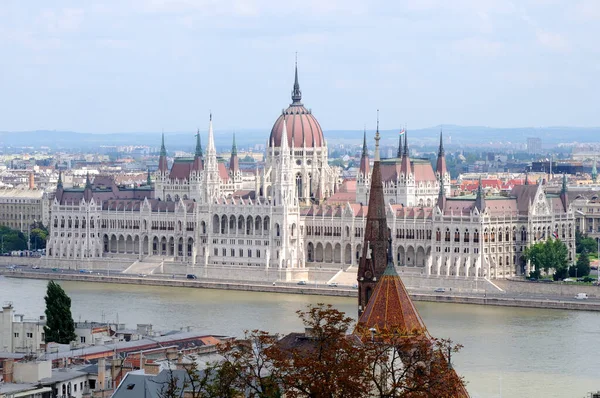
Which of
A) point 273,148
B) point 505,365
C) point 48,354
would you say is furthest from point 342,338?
point 273,148

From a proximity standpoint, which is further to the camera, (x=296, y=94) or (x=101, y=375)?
(x=296, y=94)

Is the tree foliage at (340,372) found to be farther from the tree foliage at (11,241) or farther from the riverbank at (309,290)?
the tree foliage at (11,241)

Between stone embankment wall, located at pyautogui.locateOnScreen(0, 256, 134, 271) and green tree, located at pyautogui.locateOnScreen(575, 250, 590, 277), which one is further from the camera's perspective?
stone embankment wall, located at pyautogui.locateOnScreen(0, 256, 134, 271)

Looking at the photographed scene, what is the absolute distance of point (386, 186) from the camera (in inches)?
3856

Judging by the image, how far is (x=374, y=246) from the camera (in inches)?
1617

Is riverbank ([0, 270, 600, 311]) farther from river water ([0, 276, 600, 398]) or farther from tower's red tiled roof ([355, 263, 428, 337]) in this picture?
tower's red tiled roof ([355, 263, 428, 337])

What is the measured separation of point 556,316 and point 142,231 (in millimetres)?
34018

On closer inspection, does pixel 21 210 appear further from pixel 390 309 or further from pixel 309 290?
pixel 390 309

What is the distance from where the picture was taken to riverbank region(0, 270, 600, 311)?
77188 mm

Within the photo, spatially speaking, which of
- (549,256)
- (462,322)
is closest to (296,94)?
(549,256)

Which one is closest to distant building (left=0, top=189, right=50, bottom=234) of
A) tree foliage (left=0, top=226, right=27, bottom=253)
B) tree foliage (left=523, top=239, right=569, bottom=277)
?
tree foliage (left=0, top=226, right=27, bottom=253)

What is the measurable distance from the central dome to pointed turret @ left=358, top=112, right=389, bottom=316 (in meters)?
59.8

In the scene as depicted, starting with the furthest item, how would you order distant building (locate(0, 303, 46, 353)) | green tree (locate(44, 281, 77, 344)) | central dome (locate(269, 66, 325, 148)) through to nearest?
1. central dome (locate(269, 66, 325, 148))
2. green tree (locate(44, 281, 77, 344))
3. distant building (locate(0, 303, 46, 353))

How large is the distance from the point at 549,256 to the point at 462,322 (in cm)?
1567
